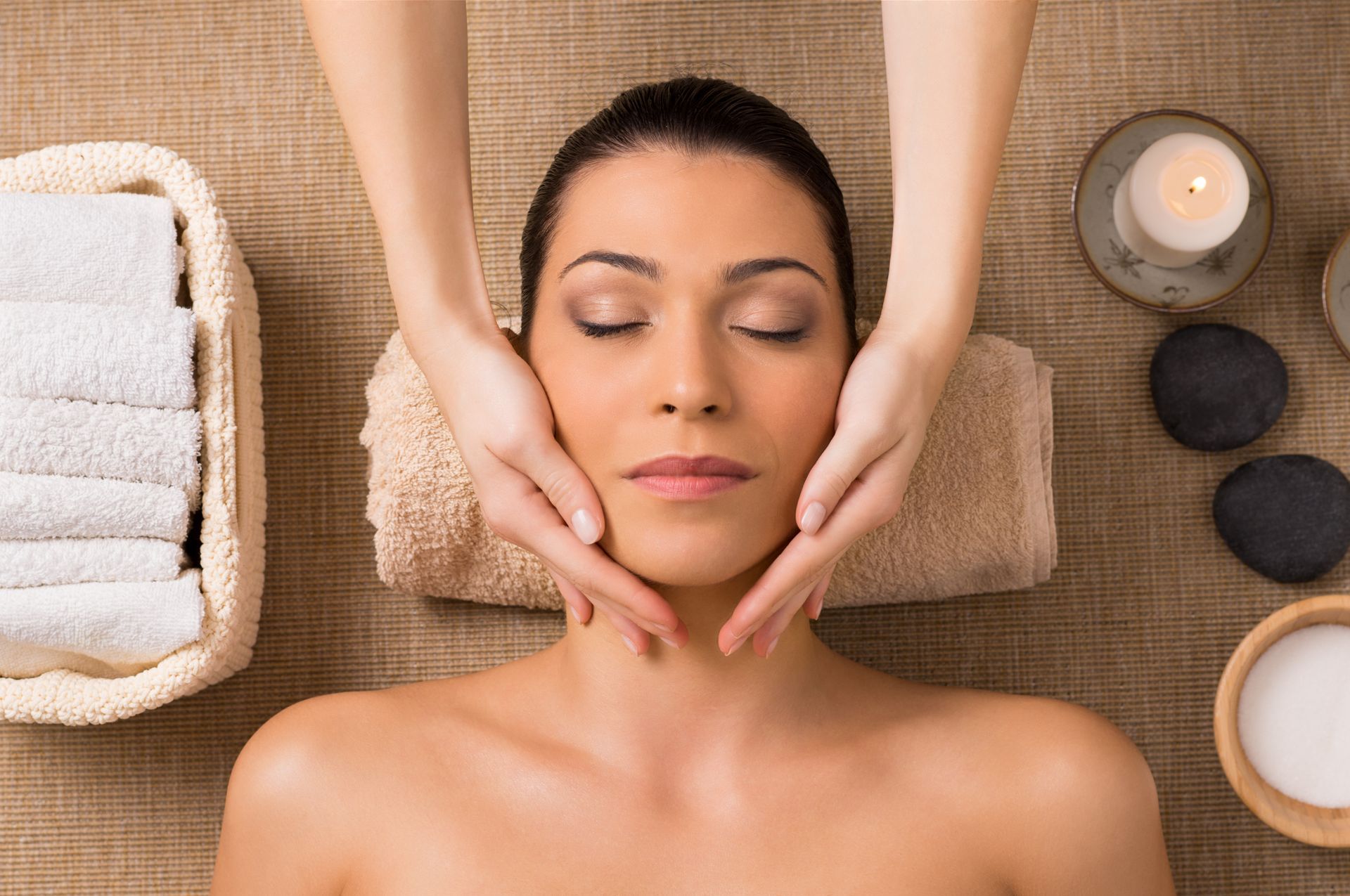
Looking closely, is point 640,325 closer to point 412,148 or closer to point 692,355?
point 692,355

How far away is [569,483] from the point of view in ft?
3.92

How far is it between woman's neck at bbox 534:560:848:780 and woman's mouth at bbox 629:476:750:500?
0.83ft

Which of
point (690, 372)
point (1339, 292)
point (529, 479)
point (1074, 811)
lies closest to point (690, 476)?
point (690, 372)

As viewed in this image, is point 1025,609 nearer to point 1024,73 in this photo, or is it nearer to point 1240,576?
point 1240,576

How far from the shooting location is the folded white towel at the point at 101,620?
1478 millimetres

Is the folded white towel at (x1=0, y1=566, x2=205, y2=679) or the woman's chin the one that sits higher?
the woman's chin

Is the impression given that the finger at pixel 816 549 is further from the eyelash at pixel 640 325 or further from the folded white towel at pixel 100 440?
the folded white towel at pixel 100 440

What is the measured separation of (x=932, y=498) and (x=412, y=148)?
35.1 inches

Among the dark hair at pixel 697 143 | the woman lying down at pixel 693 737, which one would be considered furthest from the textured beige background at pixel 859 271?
the dark hair at pixel 697 143

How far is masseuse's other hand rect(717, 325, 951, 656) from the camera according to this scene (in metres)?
1.18

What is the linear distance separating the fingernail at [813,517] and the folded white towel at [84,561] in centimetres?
95

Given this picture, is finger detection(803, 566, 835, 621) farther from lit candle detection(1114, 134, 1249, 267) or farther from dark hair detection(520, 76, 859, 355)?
lit candle detection(1114, 134, 1249, 267)

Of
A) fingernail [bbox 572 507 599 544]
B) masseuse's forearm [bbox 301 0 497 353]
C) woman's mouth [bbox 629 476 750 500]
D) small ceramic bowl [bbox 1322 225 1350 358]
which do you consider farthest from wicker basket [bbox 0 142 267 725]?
small ceramic bowl [bbox 1322 225 1350 358]

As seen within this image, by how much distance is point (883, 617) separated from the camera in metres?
1.71
